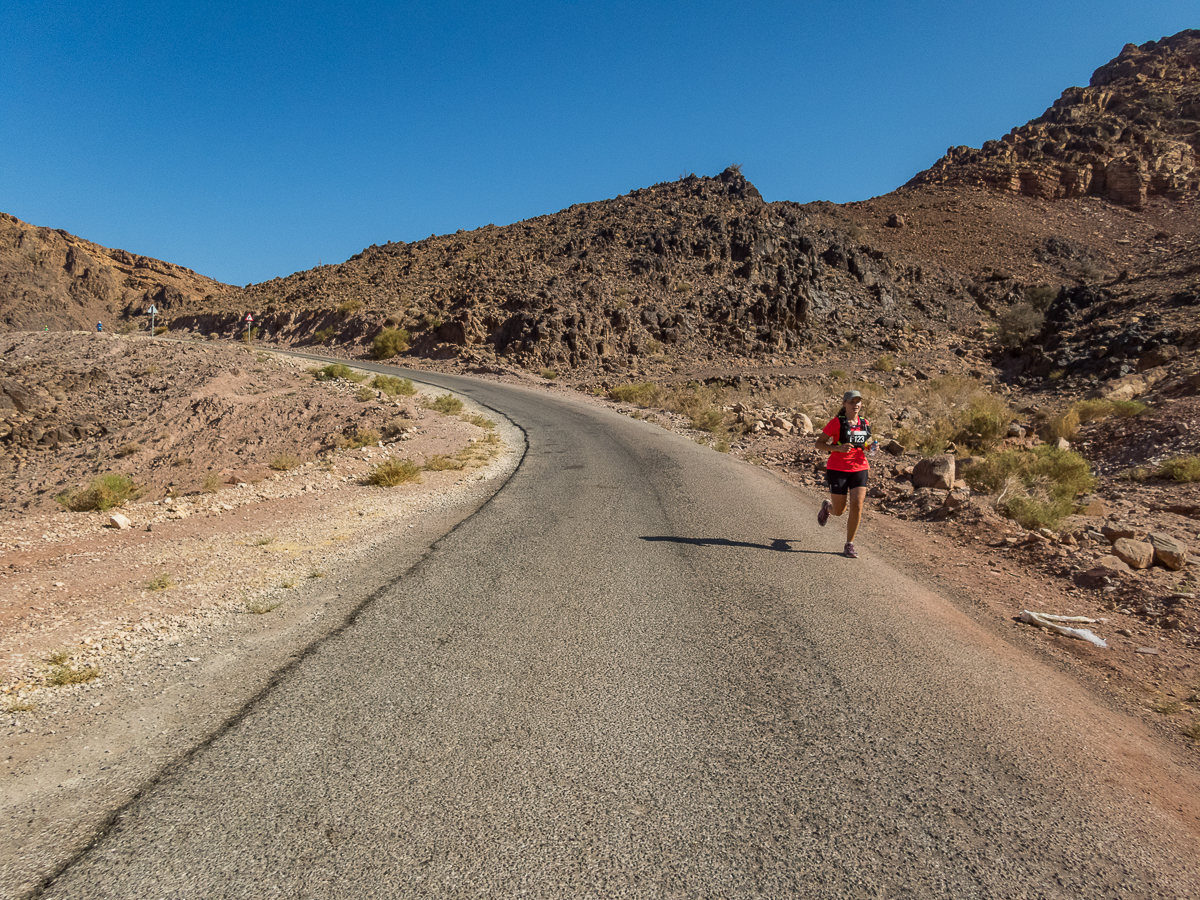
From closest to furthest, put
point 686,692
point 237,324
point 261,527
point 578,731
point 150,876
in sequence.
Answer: point 150,876 < point 578,731 < point 686,692 < point 261,527 < point 237,324

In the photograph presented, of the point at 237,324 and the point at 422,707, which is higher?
the point at 237,324

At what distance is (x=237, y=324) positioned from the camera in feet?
161

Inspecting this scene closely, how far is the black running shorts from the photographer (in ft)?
20.8

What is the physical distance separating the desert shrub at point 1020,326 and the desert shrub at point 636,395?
20175 mm

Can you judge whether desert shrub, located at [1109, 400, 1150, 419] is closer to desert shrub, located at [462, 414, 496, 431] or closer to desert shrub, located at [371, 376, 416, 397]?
desert shrub, located at [462, 414, 496, 431]

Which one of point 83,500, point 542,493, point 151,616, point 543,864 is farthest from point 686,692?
point 83,500

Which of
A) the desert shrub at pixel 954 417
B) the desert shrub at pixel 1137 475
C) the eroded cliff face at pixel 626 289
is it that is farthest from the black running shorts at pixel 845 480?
the eroded cliff face at pixel 626 289

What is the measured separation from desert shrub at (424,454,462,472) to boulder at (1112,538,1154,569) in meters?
9.38

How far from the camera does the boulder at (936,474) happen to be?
933 cm

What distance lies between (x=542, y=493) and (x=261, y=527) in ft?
12.0

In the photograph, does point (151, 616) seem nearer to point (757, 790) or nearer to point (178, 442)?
point (757, 790)

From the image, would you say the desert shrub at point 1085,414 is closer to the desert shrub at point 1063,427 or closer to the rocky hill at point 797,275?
the desert shrub at point 1063,427

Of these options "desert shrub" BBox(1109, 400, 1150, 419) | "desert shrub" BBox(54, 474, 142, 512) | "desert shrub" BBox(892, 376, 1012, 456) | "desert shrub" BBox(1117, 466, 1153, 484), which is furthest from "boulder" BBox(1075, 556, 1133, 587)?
"desert shrub" BBox(54, 474, 142, 512)

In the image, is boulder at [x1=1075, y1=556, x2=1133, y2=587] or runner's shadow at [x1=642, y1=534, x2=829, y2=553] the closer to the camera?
boulder at [x1=1075, y1=556, x2=1133, y2=587]
